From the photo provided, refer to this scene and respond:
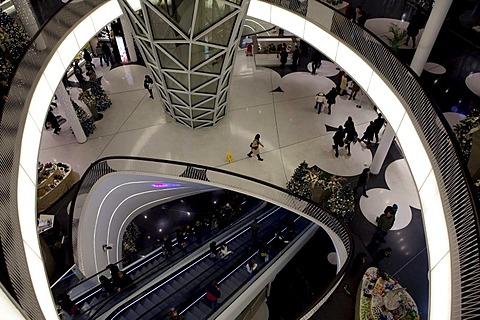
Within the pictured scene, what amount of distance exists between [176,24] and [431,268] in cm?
934

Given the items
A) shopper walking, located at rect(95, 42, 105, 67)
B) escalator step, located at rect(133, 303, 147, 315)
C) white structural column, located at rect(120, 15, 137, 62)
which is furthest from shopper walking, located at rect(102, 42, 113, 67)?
escalator step, located at rect(133, 303, 147, 315)

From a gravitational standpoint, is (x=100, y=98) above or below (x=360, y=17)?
below

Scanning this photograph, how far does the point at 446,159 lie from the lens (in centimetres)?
755

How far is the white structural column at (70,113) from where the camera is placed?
1452cm

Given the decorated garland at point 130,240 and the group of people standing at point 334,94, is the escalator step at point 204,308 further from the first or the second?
the group of people standing at point 334,94

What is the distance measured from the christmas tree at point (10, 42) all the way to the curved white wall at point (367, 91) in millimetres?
4132

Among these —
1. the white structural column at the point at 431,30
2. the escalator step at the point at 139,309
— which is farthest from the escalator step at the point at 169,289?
the white structural column at the point at 431,30

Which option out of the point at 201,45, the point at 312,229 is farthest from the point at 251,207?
the point at 201,45

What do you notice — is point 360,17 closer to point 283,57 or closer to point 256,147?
point 283,57

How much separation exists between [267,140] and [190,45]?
218 inches

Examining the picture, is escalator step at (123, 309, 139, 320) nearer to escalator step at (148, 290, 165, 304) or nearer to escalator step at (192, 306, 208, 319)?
escalator step at (148, 290, 165, 304)

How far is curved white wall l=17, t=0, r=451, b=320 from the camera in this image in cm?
682

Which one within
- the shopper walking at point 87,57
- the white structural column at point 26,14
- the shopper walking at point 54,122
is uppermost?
the white structural column at point 26,14

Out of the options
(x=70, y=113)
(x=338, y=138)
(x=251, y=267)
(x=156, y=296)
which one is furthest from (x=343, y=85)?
(x=156, y=296)
